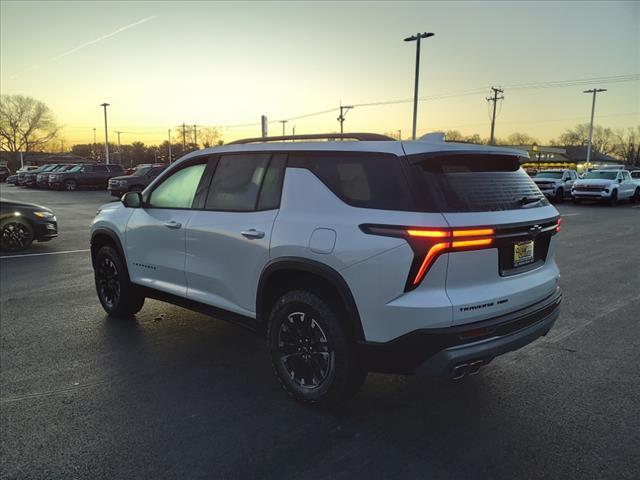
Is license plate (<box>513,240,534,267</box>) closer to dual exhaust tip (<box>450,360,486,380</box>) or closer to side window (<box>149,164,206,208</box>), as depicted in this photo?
dual exhaust tip (<box>450,360,486,380</box>)

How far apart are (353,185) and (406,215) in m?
0.49

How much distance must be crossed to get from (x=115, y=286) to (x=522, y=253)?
13.7 ft

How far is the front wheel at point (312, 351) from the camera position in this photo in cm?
312

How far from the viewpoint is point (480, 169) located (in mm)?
3234

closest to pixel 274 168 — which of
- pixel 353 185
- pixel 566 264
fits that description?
pixel 353 185

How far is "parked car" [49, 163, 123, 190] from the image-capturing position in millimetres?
32656

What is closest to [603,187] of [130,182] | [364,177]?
[130,182]

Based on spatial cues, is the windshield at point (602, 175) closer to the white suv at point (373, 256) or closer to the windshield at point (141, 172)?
the windshield at point (141, 172)

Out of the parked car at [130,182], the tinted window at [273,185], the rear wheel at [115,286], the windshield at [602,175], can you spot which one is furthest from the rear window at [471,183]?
the windshield at [602,175]

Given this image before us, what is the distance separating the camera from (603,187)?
23.8 metres

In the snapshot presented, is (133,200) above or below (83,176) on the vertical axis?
above

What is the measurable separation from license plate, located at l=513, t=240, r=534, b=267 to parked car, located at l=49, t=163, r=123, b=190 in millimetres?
34156

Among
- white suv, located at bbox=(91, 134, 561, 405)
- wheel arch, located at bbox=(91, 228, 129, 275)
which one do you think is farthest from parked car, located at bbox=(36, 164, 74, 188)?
white suv, located at bbox=(91, 134, 561, 405)

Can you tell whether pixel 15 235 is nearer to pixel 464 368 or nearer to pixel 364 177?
pixel 364 177
